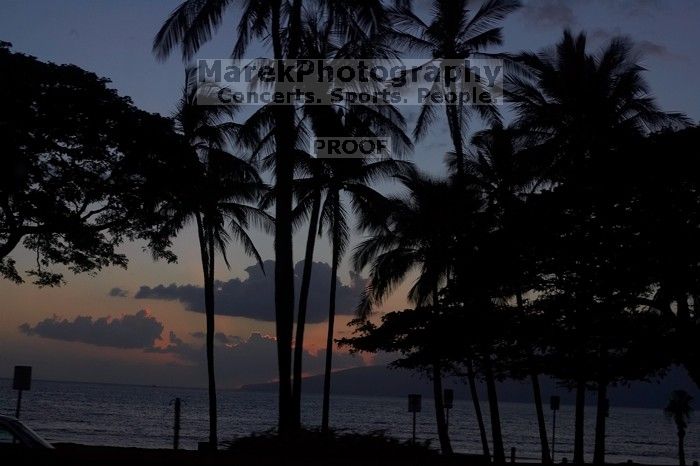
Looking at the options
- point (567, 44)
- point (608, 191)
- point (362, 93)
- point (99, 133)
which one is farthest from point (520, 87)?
point (99, 133)

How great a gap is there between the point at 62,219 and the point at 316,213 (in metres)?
11.8

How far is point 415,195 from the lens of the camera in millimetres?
34406

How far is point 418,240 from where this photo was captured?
34562 millimetres

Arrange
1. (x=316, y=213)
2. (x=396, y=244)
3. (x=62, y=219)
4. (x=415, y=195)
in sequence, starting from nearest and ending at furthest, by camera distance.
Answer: (x=62, y=219) → (x=316, y=213) → (x=415, y=195) → (x=396, y=244)

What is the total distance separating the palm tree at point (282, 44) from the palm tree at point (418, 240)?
1023cm

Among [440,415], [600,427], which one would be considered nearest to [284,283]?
[600,427]

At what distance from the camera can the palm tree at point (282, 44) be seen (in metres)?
21.8

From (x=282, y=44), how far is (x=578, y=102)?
31.5ft

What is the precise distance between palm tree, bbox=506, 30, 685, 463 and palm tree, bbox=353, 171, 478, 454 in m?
4.55

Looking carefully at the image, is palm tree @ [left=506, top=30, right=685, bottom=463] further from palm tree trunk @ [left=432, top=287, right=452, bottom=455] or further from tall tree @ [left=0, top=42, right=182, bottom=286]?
tall tree @ [left=0, top=42, right=182, bottom=286]

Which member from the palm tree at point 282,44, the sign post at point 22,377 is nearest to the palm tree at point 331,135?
the palm tree at point 282,44

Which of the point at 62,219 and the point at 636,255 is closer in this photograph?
the point at 62,219

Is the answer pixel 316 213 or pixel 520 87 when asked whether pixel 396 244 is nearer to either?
pixel 316 213

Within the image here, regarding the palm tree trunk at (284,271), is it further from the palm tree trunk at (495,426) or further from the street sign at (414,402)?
the street sign at (414,402)
